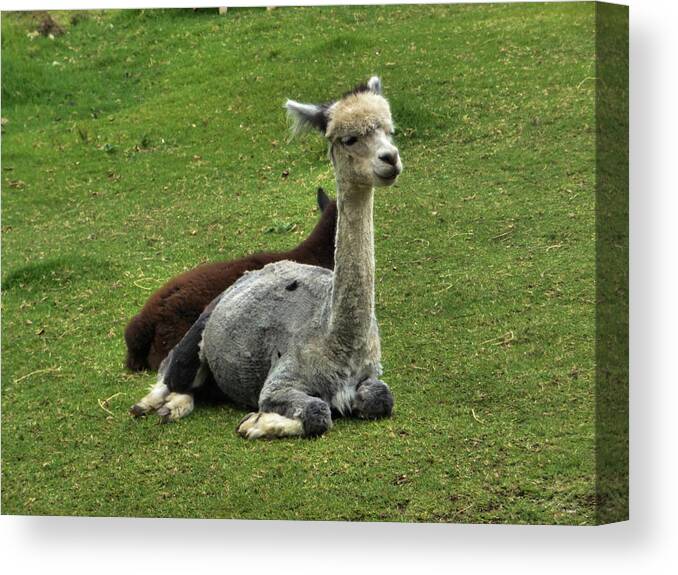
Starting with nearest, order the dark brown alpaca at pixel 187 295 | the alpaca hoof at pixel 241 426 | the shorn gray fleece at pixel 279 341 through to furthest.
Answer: the shorn gray fleece at pixel 279 341 → the alpaca hoof at pixel 241 426 → the dark brown alpaca at pixel 187 295

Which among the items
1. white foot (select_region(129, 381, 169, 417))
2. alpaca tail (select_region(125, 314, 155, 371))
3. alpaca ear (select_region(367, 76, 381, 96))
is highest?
alpaca ear (select_region(367, 76, 381, 96))

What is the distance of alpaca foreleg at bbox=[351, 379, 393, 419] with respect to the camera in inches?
345

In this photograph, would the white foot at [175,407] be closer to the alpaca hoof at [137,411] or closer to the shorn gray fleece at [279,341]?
the alpaca hoof at [137,411]

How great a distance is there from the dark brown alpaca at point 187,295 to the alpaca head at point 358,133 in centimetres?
160

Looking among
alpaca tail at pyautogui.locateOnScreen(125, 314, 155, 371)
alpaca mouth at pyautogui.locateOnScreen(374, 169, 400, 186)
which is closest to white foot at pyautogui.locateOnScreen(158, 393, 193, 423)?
alpaca tail at pyautogui.locateOnScreen(125, 314, 155, 371)

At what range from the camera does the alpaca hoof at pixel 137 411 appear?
31.2 ft

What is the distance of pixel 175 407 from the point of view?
9422mm

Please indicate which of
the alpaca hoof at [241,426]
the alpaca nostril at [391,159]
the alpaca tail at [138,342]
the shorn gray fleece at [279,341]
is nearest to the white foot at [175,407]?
the shorn gray fleece at [279,341]

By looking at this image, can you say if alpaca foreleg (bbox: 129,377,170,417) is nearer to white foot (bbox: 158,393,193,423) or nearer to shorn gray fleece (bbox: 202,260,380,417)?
white foot (bbox: 158,393,193,423)

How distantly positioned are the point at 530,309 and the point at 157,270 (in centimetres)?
307

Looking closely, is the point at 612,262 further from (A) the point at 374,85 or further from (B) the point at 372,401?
(A) the point at 374,85

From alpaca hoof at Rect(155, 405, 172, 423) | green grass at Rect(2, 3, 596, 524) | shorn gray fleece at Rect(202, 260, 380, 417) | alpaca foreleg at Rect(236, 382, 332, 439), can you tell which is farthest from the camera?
alpaca hoof at Rect(155, 405, 172, 423)

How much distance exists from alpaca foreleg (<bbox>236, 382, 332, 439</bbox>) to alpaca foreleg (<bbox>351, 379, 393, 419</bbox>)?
23 cm

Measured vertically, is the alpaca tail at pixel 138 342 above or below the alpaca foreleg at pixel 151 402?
above
